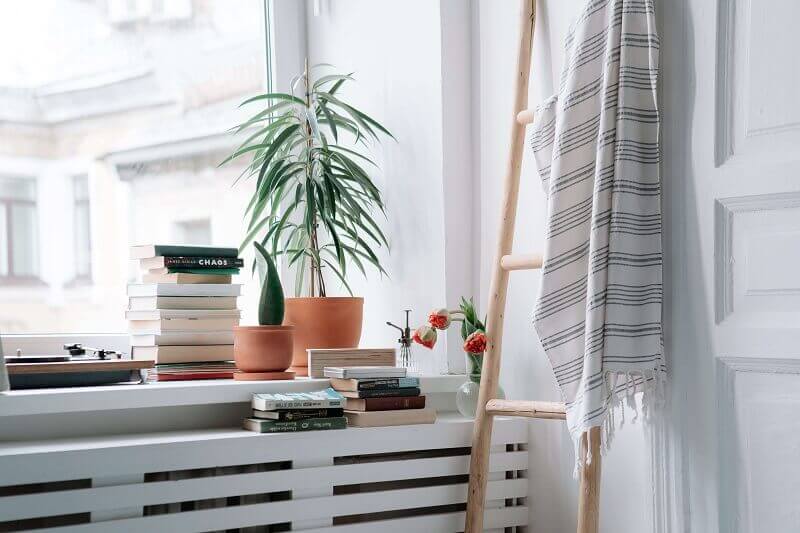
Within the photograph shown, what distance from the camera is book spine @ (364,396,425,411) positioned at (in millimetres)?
2180

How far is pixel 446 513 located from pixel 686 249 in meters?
0.82

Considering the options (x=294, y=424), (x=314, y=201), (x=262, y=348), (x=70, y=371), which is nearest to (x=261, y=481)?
(x=294, y=424)

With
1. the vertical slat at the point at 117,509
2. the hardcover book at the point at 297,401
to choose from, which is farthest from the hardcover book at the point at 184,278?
the vertical slat at the point at 117,509

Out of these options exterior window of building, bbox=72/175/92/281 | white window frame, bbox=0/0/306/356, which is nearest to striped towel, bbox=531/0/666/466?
white window frame, bbox=0/0/306/356

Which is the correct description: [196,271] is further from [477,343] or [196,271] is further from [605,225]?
[605,225]

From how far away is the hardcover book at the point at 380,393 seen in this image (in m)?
2.17

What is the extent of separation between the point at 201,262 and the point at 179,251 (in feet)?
0.20

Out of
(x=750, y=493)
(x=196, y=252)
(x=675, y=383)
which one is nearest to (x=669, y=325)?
(x=675, y=383)

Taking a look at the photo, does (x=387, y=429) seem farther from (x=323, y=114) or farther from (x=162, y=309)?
(x=323, y=114)

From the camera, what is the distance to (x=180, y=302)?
246 centimetres

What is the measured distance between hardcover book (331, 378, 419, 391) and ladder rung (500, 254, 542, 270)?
333mm

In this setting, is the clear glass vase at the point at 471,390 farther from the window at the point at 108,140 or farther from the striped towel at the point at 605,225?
the window at the point at 108,140

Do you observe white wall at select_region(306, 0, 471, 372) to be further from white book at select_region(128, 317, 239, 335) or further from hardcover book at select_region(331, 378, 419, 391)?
white book at select_region(128, 317, 239, 335)

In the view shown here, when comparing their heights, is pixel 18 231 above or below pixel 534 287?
above
